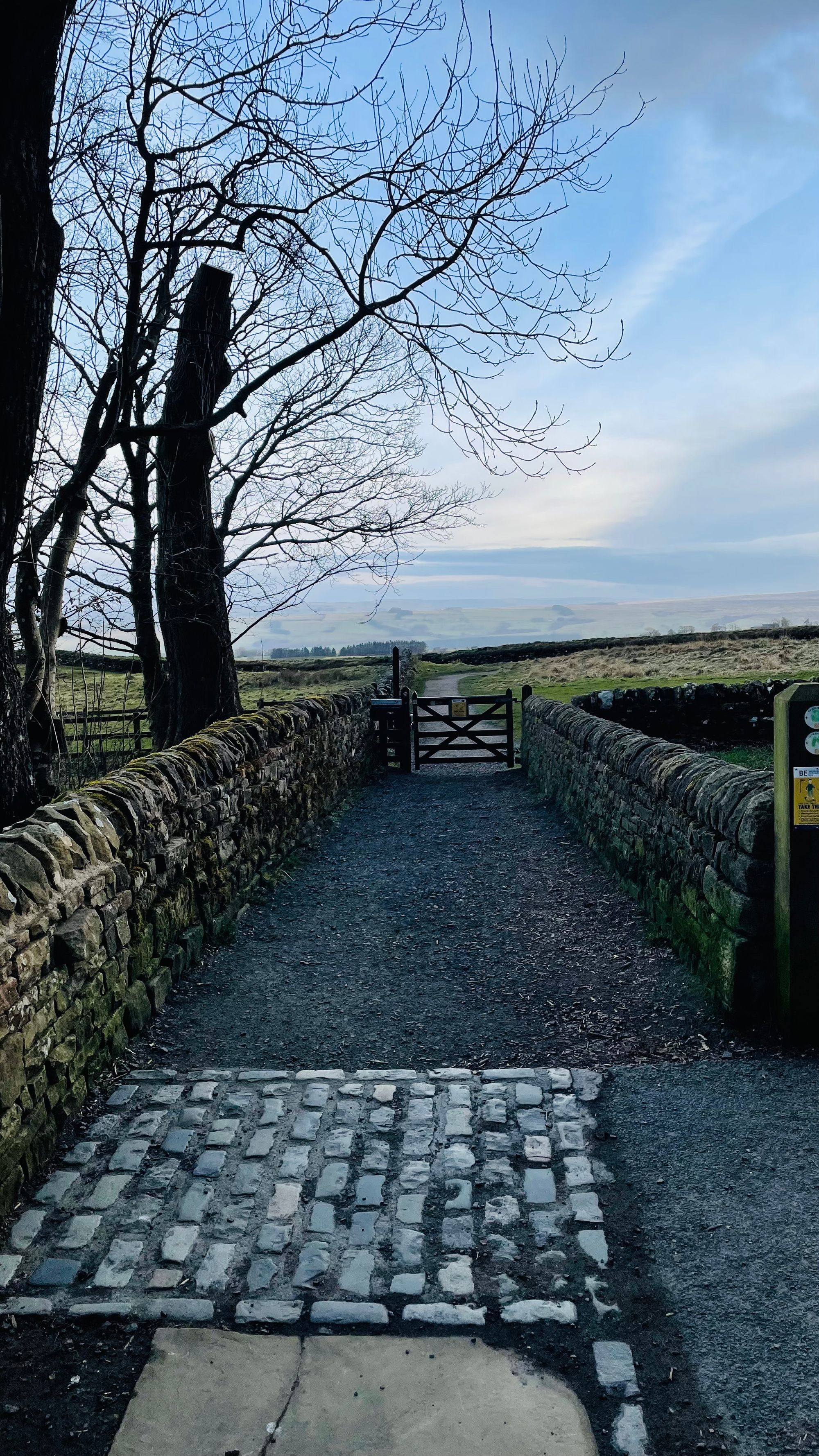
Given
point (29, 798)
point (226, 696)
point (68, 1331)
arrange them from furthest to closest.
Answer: point (226, 696), point (29, 798), point (68, 1331)

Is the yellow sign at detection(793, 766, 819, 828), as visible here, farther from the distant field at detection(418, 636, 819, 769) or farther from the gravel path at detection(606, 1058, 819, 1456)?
the distant field at detection(418, 636, 819, 769)

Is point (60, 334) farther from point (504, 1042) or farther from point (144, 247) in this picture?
point (504, 1042)

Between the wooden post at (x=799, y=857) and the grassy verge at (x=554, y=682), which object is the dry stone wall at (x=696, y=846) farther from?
the grassy verge at (x=554, y=682)

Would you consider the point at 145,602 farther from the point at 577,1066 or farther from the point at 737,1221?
the point at 737,1221

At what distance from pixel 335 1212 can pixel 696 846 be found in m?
3.11

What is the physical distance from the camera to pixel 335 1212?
3498 millimetres

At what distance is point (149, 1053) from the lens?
4902 millimetres

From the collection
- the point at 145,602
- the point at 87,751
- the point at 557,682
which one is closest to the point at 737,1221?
the point at 87,751

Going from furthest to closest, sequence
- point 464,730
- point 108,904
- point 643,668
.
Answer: point 643,668 < point 464,730 < point 108,904

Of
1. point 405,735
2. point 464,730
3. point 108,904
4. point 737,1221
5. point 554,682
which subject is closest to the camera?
point 737,1221

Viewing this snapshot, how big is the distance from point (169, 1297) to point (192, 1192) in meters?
0.55

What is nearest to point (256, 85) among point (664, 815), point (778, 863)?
point (664, 815)

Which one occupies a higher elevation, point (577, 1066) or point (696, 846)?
point (696, 846)

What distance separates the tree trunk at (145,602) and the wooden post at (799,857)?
804cm
